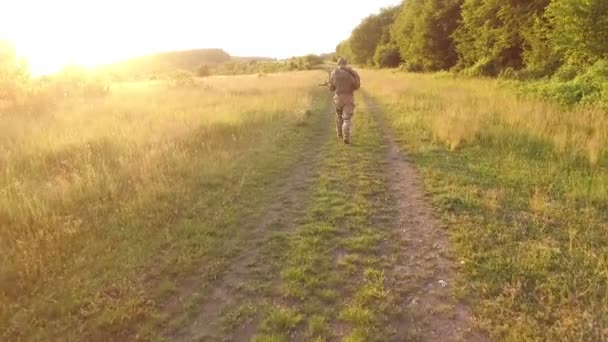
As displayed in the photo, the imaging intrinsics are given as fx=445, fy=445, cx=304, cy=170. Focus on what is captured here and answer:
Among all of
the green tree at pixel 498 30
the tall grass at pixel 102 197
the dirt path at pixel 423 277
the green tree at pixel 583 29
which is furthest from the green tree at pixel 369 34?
the dirt path at pixel 423 277

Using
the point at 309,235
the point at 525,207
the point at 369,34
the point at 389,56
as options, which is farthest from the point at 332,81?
the point at 369,34

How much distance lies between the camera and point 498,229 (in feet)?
20.2

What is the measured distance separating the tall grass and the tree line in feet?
33.8

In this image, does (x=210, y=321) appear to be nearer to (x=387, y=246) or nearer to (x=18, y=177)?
(x=387, y=246)

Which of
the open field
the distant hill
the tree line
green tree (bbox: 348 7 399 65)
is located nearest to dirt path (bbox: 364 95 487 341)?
the open field

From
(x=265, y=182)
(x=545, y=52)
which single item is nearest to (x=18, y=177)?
(x=265, y=182)

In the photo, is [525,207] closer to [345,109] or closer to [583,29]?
[345,109]

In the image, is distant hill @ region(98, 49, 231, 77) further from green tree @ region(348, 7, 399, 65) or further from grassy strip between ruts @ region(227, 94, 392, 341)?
grassy strip between ruts @ region(227, 94, 392, 341)

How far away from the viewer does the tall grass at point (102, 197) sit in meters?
4.91

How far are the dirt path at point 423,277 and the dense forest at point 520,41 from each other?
29.7 feet

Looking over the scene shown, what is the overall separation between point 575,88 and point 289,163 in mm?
→ 10262

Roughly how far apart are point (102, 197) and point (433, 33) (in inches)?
1362

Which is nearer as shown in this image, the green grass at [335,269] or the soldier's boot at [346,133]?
the green grass at [335,269]

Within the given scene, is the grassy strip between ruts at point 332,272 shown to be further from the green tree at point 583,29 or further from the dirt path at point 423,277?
the green tree at point 583,29
